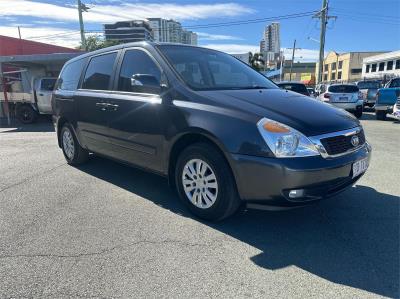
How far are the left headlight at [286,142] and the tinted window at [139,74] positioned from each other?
1495 millimetres

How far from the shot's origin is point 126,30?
4700cm

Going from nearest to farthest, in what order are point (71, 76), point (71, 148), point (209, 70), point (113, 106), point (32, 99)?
point (209, 70)
point (113, 106)
point (71, 76)
point (71, 148)
point (32, 99)

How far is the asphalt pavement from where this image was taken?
8.38 feet

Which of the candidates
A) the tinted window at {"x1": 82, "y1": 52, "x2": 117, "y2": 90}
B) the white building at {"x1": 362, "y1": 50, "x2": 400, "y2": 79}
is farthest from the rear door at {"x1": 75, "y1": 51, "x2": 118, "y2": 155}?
the white building at {"x1": 362, "y1": 50, "x2": 400, "y2": 79}

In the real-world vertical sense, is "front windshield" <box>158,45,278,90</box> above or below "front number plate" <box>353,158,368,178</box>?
above

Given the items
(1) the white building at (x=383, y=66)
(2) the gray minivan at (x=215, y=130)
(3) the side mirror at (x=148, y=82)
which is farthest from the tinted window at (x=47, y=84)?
(1) the white building at (x=383, y=66)

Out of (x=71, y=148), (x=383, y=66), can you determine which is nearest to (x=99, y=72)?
(x=71, y=148)

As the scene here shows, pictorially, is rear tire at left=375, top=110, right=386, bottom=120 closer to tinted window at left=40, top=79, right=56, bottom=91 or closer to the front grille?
the front grille

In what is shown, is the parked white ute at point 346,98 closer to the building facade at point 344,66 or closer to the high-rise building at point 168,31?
the high-rise building at point 168,31

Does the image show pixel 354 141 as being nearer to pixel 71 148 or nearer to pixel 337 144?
pixel 337 144

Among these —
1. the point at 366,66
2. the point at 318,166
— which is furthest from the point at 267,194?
the point at 366,66

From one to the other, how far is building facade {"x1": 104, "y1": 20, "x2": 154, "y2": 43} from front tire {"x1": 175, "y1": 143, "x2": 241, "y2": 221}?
42.3 m

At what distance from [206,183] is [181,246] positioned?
69 centimetres

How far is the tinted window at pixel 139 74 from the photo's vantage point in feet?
12.8
